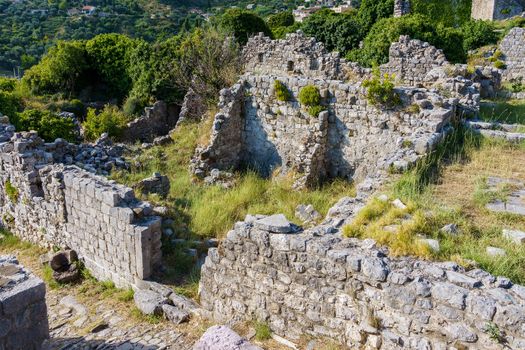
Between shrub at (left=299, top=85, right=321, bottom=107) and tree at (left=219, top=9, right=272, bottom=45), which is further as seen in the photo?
tree at (left=219, top=9, right=272, bottom=45)

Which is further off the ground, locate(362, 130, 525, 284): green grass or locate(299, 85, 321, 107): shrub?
locate(299, 85, 321, 107): shrub

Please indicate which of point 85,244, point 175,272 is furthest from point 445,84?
point 85,244

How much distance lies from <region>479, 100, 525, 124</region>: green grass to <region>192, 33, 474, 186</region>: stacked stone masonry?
0.57 meters

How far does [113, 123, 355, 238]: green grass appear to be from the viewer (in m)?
9.38

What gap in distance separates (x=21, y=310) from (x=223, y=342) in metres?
2.20

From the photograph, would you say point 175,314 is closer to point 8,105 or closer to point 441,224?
point 441,224

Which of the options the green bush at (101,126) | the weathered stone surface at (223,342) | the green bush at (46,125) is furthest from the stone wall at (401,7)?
the weathered stone surface at (223,342)

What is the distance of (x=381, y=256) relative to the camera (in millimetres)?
4926

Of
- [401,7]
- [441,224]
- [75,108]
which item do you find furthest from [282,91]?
[401,7]

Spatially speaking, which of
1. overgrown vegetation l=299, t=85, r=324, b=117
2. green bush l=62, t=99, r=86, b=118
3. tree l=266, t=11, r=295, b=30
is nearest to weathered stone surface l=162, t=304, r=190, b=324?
overgrown vegetation l=299, t=85, r=324, b=117

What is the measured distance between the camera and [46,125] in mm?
15453

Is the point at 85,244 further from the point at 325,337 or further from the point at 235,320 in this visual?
the point at 325,337

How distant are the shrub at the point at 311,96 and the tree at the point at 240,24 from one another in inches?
525

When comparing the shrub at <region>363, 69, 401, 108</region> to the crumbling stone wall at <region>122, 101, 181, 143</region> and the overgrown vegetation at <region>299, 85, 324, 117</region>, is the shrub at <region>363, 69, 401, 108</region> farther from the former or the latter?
the crumbling stone wall at <region>122, 101, 181, 143</region>
